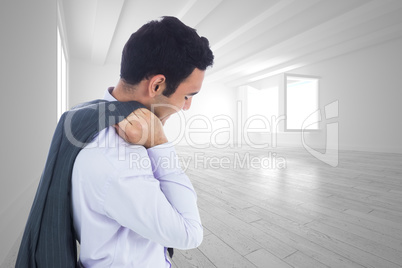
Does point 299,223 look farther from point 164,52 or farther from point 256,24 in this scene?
point 256,24

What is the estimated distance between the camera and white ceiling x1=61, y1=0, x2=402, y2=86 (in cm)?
481

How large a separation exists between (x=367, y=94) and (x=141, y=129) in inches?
351

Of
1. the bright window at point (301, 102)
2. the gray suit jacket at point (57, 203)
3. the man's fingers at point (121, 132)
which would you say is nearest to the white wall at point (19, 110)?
the gray suit jacket at point (57, 203)

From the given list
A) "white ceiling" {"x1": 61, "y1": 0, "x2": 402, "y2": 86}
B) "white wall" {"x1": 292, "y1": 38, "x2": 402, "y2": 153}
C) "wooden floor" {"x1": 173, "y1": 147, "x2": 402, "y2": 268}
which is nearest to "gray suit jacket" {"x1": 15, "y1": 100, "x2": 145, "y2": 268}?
"wooden floor" {"x1": 173, "y1": 147, "x2": 402, "y2": 268}

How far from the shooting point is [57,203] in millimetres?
447

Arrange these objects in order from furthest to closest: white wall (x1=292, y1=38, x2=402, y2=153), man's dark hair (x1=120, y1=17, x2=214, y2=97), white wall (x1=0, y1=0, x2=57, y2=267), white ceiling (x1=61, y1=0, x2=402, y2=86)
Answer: white wall (x1=292, y1=38, x2=402, y2=153) → white ceiling (x1=61, y1=0, x2=402, y2=86) → white wall (x1=0, y1=0, x2=57, y2=267) → man's dark hair (x1=120, y1=17, x2=214, y2=97)

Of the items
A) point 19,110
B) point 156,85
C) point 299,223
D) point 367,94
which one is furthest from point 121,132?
point 367,94

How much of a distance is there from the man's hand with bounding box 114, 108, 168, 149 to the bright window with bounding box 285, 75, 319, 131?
30.5 feet

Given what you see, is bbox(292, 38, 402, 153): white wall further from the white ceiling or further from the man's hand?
the man's hand

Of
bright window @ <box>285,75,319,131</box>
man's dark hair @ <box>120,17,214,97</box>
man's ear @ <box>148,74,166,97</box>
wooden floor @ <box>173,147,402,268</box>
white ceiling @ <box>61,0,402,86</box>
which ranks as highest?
white ceiling @ <box>61,0,402,86</box>

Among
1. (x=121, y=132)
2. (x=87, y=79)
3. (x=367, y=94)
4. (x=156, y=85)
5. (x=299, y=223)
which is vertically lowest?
(x=299, y=223)

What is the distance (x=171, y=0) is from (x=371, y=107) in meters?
7.09

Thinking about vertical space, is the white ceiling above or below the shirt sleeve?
above

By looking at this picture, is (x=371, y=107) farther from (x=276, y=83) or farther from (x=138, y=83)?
(x=138, y=83)
